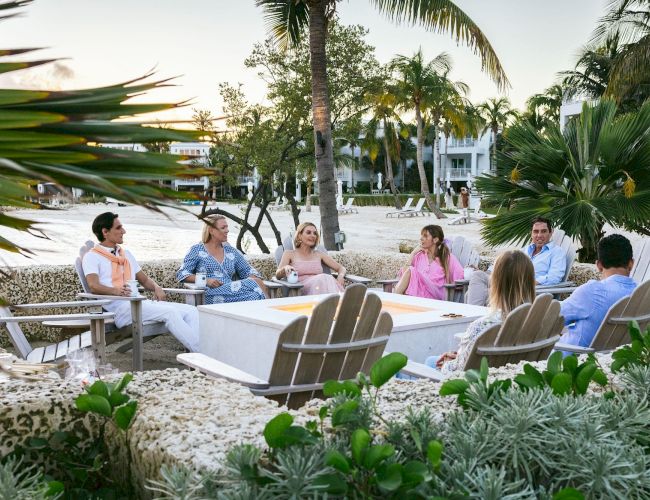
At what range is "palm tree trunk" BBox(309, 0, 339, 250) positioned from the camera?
481 inches

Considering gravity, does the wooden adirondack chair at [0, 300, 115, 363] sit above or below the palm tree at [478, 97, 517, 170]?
below

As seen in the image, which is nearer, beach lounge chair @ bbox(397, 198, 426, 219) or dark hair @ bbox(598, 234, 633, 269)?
dark hair @ bbox(598, 234, 633, 269)

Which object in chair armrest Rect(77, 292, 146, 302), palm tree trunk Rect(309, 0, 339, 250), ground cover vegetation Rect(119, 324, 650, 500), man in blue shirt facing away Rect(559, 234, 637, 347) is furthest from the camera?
palm tree trunk Rect(309, 0, 339, 250)

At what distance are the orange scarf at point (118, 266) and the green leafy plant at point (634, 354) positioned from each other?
552 centimetres

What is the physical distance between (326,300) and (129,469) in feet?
6.21

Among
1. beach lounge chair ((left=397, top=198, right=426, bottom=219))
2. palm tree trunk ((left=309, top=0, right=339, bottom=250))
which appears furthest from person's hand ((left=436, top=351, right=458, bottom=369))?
beach lounge chair ((left=397, top=198, right=426, bottom=219))

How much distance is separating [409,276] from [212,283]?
209cm

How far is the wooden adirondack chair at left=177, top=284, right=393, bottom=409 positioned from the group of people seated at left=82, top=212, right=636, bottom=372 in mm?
559

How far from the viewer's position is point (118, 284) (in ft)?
24.1

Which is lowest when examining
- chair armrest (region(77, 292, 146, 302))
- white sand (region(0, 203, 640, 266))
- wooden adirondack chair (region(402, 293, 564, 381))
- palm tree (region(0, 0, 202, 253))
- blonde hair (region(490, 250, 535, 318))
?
white sand (region(0, 203, 640, 266))

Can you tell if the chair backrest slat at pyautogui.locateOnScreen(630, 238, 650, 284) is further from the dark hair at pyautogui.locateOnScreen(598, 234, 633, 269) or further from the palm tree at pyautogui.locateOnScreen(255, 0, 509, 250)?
the palm tree at pyautogui.locateOnScreen(255, 0, 509, 250)

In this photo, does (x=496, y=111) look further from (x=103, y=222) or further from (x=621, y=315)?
(x=621, y=315)

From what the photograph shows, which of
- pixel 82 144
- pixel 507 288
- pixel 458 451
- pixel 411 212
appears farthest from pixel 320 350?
pixel 411 212

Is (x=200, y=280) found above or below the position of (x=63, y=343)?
above
